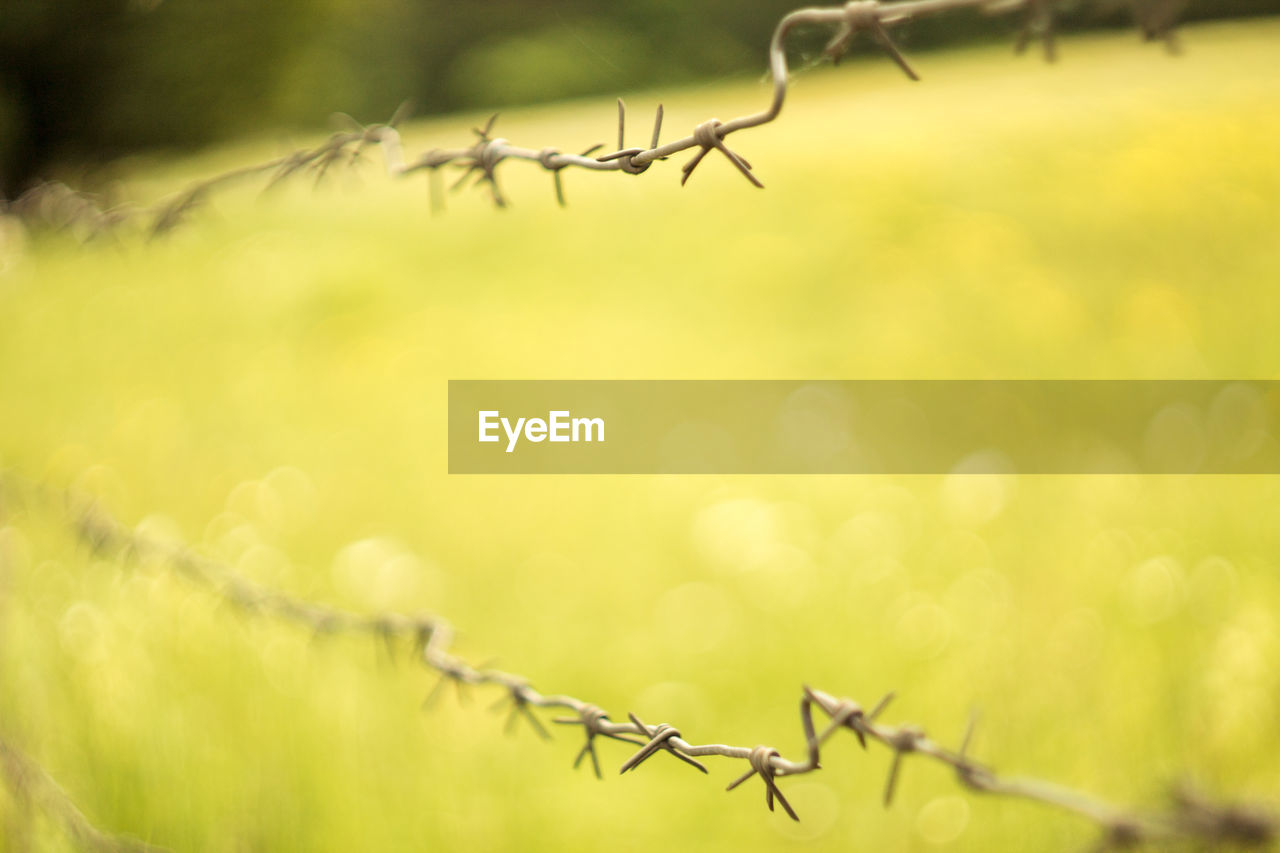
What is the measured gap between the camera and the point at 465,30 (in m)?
14.5

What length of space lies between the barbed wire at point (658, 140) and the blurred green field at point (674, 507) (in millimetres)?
203

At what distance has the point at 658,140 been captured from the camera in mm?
518

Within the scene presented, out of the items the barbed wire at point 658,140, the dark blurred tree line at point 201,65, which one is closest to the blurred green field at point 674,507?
the barbed wire at point 658,140

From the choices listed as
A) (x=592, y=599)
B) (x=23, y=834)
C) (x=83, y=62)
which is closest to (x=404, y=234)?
(x=592, y=599)

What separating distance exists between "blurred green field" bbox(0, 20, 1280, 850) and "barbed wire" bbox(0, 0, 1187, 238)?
203 mm

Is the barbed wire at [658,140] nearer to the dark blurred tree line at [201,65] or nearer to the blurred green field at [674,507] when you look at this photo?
the blurred green field at [674,507]

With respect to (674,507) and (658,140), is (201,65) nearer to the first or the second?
(674,507)

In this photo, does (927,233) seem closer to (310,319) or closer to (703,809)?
(310,319)

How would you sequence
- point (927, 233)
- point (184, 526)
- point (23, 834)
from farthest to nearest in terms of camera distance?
1. point (927, 233)
2. point (184, 526)
3. point (23, 834)

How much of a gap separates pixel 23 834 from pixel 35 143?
9.96 metres

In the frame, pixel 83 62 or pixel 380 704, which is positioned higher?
pixel 83 62

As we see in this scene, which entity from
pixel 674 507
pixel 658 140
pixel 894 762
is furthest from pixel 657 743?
pixel 674 507

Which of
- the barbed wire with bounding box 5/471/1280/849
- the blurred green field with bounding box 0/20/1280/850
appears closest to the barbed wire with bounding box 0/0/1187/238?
the blurred green field with bounding box 0/20/1280/850

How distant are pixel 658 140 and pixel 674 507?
1995 mm
